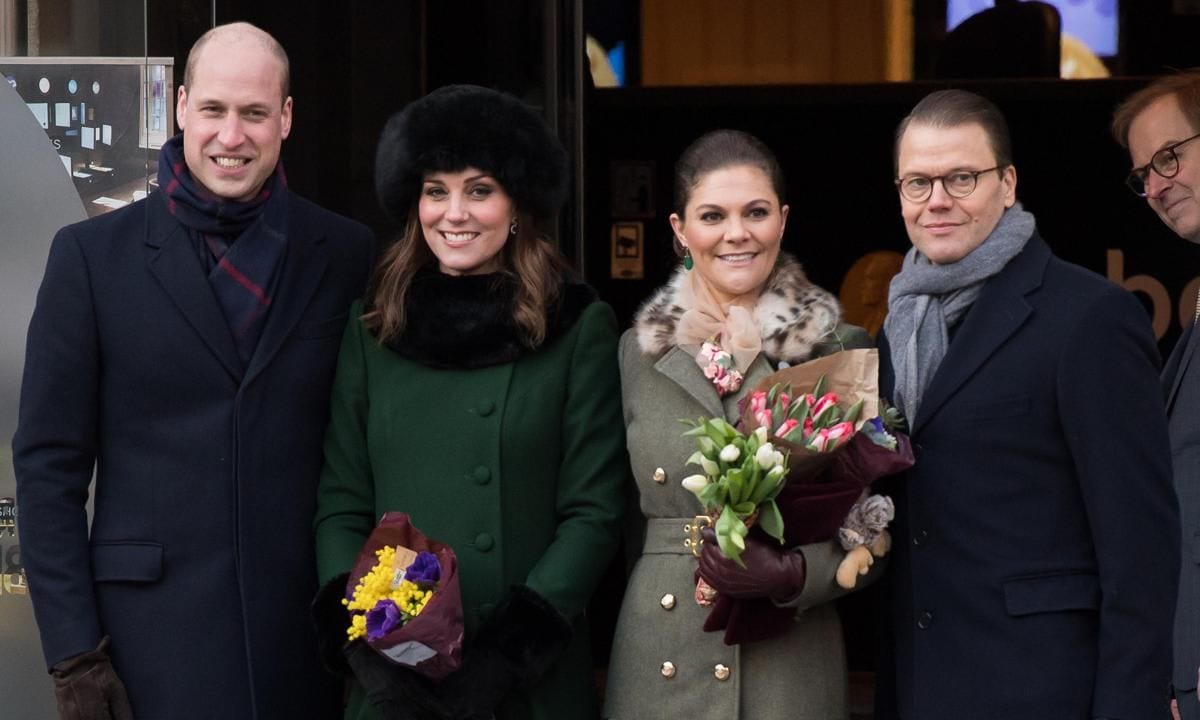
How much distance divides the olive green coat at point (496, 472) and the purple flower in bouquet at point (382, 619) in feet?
1.00

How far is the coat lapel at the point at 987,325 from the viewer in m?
3.35

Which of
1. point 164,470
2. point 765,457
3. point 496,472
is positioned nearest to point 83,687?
point 164,470

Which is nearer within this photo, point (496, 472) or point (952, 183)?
point (952, 183)

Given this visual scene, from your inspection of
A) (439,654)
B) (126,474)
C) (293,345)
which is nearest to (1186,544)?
(439,654)

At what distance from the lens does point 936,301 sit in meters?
3.48

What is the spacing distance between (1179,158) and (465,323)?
5.55ft

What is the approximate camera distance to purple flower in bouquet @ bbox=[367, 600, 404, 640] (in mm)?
3332

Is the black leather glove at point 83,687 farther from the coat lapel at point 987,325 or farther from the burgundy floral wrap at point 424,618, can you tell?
the coat lapel at point 987,325

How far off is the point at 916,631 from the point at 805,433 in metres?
0.51

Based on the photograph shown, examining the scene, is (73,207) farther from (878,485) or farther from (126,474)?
(878,485)

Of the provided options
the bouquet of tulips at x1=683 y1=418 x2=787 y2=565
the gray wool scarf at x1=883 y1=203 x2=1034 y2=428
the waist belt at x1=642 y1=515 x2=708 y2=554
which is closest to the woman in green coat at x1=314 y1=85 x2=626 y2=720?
the waist belt at x1=642 y1=515 x2=708 y2=554

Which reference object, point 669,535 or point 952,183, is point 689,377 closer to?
point 669,535

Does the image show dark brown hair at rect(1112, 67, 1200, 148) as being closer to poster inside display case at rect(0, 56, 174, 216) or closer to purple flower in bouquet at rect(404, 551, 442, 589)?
purple flower in bouquet at rect(404, 551, 442, 589)

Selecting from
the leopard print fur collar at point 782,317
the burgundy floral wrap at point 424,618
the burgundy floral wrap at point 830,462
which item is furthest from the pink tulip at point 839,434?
the burgundy floral wrap at point 424,618
